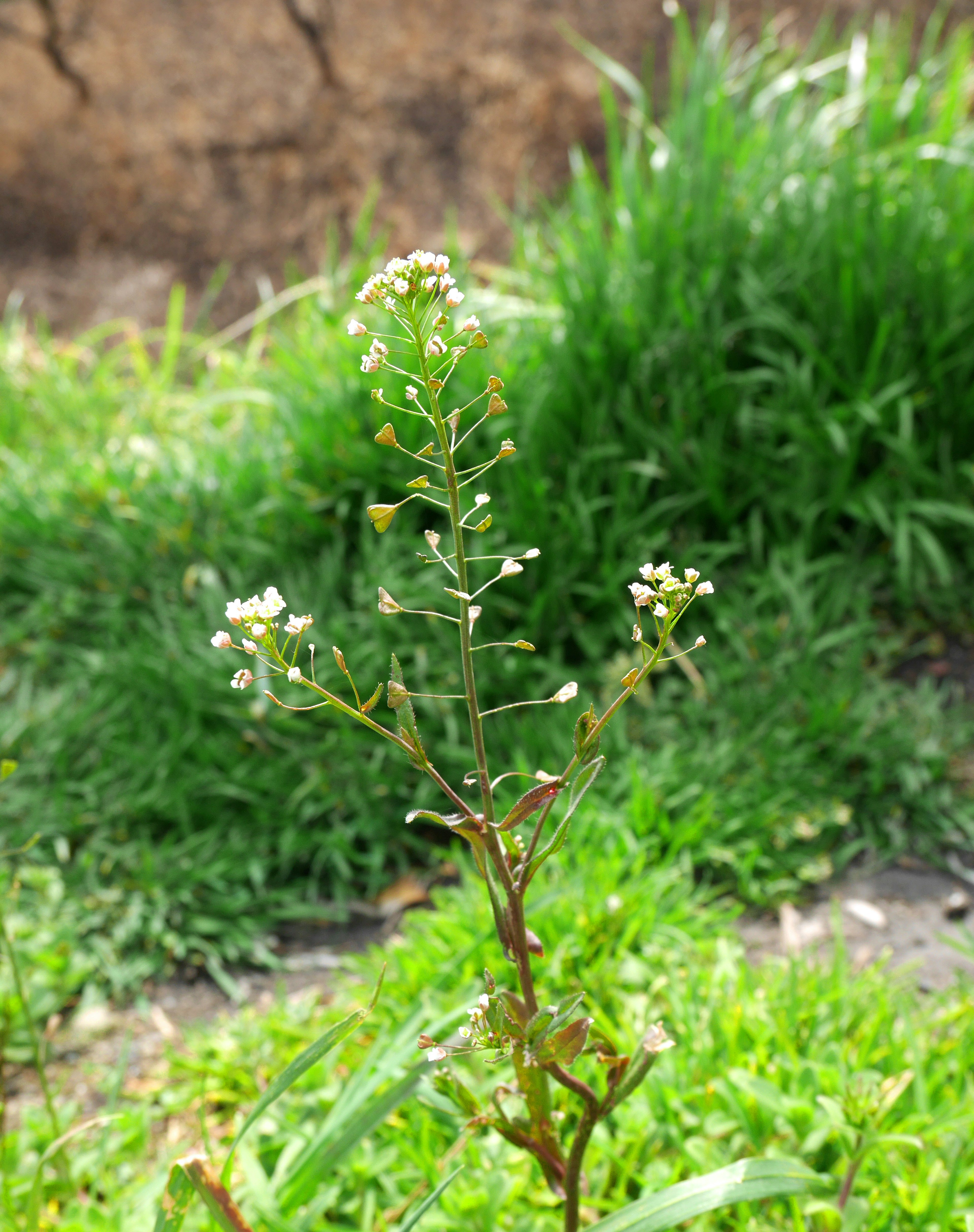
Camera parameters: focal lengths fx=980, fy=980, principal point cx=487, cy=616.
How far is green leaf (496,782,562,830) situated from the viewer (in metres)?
0.83

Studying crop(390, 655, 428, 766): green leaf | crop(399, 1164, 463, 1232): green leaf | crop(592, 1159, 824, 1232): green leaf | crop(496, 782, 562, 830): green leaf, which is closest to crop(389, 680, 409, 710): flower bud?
crop(390, 655, 428, 766): green leaf

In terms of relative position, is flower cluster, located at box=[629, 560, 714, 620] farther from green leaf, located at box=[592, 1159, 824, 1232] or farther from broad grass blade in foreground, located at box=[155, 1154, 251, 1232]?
broad grass blade in foreground, located at box=[155, 1154, 251, 1232]

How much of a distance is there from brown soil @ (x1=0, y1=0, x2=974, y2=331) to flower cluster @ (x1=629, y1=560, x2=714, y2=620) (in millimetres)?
4057

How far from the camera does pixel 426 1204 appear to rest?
89cm

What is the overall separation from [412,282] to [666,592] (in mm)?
318

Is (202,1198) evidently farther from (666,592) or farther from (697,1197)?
(666,592)

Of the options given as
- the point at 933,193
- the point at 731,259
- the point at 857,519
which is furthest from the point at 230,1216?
the point at 933,193

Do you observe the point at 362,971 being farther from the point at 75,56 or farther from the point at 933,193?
the point at 75,56

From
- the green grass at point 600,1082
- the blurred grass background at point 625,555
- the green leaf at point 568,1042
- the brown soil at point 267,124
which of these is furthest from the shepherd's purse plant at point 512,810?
the brown soil at point 267,124

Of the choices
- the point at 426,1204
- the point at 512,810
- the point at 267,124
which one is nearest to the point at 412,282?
the point at 512,810

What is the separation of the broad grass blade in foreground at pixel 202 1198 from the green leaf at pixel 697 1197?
349 mm

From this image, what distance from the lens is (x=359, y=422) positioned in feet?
8.98

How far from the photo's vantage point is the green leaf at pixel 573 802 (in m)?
0.79

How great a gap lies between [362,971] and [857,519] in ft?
5.76
